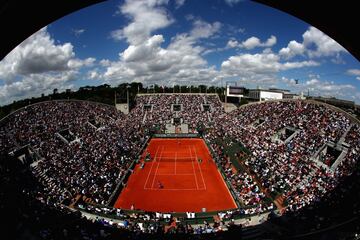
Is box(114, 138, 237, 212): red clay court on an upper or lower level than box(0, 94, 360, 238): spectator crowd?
lower

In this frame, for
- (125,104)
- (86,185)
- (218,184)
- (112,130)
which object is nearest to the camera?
(86,185)

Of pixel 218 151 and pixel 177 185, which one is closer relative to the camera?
pixel 177 185

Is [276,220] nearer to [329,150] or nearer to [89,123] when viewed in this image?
[329,150]

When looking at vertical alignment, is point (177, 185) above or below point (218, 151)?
below

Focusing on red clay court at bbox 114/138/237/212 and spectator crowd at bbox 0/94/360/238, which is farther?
red clay court at bbox 114/138/237/212

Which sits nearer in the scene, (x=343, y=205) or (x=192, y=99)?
(x=343, y=205)

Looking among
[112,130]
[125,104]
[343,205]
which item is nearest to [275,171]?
[343,205]

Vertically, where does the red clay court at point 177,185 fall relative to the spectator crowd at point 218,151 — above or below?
below

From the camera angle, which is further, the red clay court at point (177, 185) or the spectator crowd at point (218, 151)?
the red clay court at point (177, 185)
